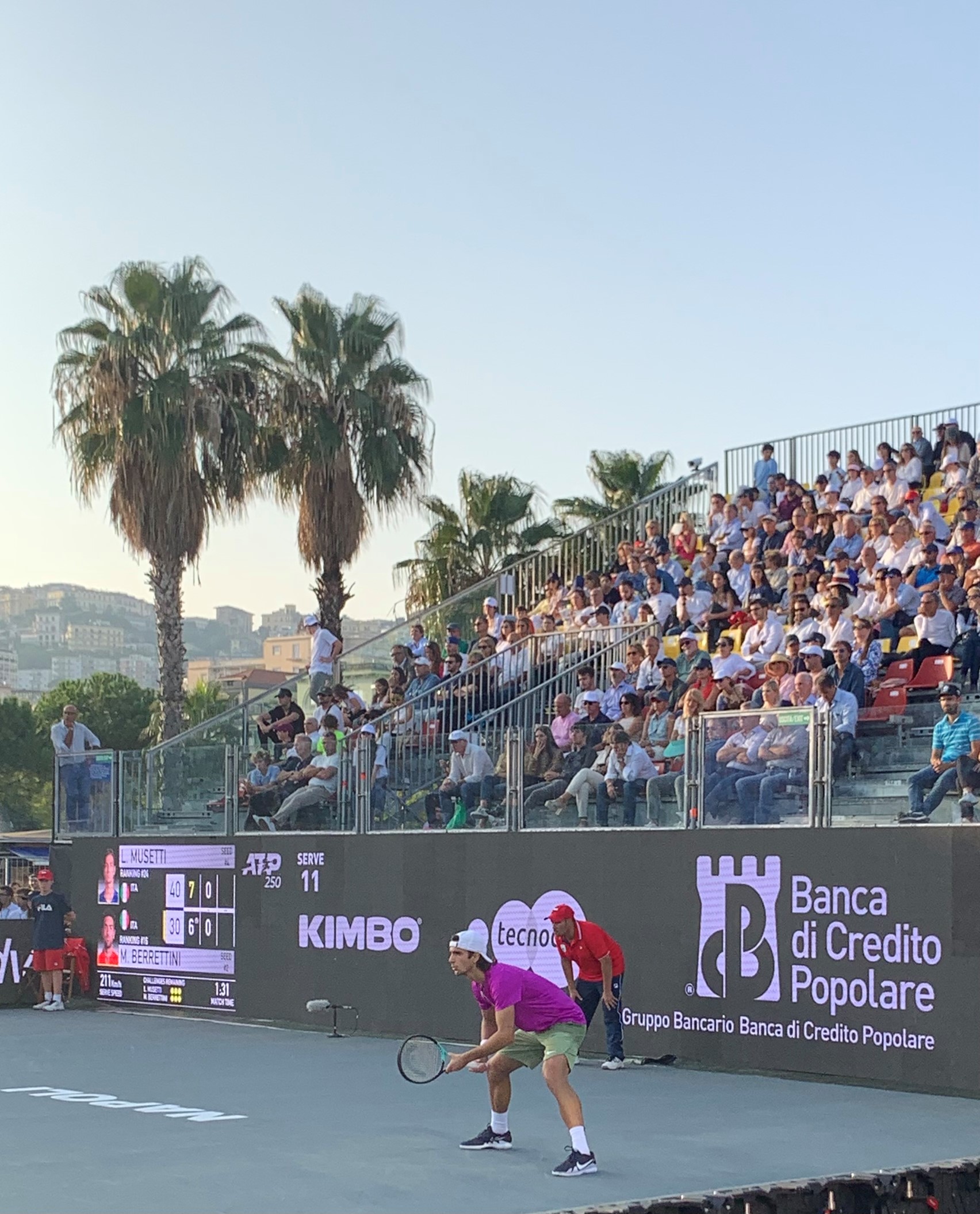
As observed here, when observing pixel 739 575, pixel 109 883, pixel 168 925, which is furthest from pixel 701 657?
pixel 109 883

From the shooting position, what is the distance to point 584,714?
18609mm

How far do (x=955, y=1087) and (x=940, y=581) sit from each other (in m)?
6.22

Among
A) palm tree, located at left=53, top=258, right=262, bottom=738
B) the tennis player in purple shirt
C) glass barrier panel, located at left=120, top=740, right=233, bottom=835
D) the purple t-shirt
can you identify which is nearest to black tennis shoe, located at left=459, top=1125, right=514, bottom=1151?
the tennis player in purple shirt

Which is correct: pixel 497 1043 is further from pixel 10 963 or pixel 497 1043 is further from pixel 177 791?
pixel 10 963

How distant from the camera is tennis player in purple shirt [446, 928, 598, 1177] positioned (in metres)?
10.2

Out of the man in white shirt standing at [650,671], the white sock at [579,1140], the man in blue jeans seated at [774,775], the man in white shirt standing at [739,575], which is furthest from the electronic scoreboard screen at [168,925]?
the white sock at [579,1140]

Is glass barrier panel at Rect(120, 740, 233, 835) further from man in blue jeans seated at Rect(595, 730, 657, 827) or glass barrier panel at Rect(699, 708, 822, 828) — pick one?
glass barrier panel at Rect(699, 708, 822, 828)

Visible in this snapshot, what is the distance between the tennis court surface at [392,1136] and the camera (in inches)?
387

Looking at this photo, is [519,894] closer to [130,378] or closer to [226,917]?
[226,917]

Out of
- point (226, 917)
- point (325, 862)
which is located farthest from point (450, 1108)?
point (226, 917)

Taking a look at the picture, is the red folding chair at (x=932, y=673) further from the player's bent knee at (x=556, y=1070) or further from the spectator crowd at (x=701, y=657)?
the player's bent knee at (x=556, y=1070)

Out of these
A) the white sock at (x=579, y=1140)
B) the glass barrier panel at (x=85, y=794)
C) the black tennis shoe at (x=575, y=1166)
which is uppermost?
the glass barrier panel at (x=85, y=794)

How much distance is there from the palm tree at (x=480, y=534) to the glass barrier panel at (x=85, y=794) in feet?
49.0

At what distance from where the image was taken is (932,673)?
17156 mm
